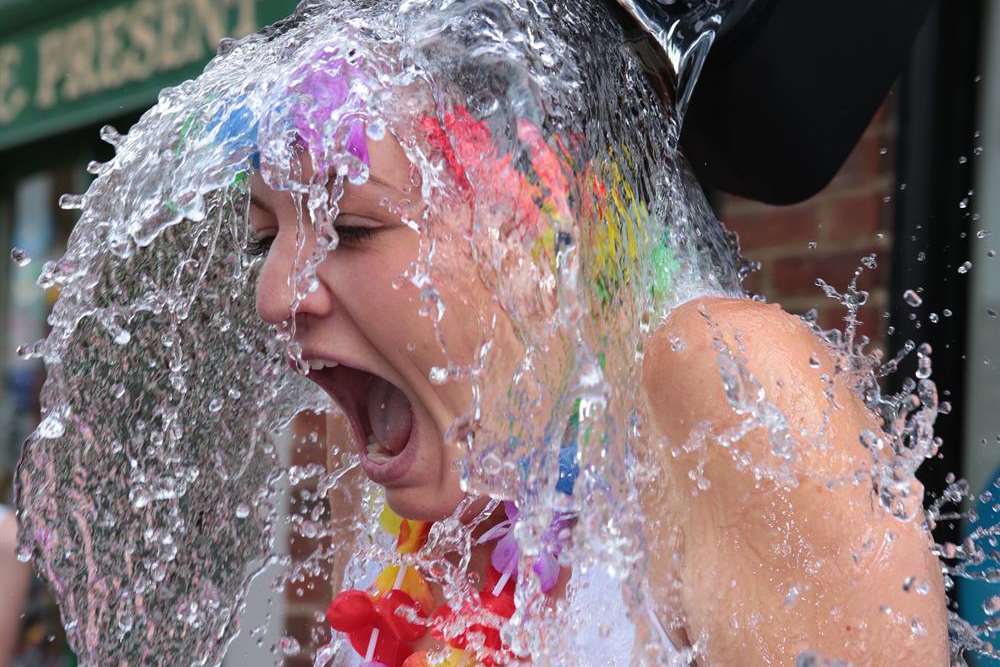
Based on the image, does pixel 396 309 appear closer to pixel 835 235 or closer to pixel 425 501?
pixel 425 501

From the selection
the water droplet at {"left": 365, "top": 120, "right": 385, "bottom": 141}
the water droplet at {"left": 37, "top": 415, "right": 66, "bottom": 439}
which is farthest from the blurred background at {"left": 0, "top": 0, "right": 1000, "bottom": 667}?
the water droplet at {"left": 365, "top": 120, "right": 385, "bottom": 141}

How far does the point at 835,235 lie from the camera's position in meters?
2.99

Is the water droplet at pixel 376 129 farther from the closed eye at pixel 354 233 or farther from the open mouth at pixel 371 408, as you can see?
the open mouth at pixel 371 408

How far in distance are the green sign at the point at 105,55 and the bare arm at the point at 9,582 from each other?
167 cm

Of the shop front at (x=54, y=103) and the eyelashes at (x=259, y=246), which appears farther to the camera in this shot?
the shop front at (x=54, y=103)

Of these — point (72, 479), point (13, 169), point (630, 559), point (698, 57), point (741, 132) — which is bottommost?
point (13, 169)

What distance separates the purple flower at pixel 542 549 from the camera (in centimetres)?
162

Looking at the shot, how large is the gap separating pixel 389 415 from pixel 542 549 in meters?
0.28

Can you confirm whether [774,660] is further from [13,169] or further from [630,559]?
[13,169]

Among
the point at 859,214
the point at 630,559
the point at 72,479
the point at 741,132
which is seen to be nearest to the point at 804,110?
the point at 741,132

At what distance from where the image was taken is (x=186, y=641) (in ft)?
6.72

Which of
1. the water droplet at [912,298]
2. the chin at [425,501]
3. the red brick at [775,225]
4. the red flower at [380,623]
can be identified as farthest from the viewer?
the red brick at [775,225]

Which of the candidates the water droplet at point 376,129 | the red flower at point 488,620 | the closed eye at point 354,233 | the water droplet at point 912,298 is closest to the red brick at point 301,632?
the water droplet at point 912,298

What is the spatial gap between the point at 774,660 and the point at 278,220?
76 centimetres
